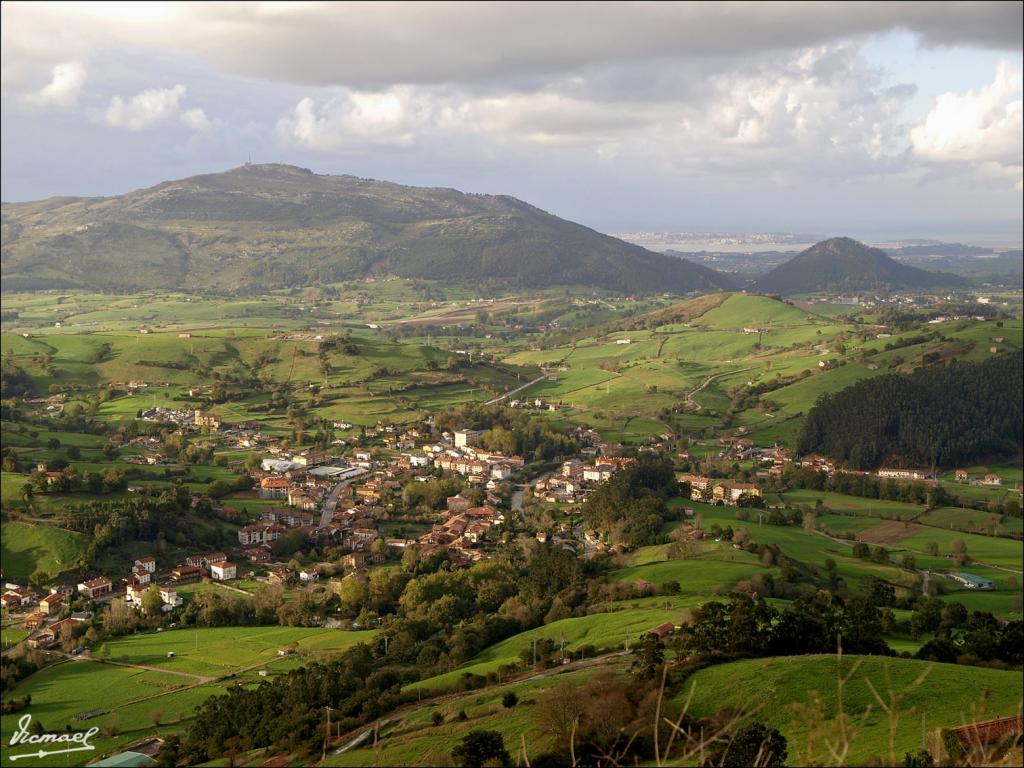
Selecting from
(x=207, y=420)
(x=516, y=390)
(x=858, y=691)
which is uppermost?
(x=858, y=691)

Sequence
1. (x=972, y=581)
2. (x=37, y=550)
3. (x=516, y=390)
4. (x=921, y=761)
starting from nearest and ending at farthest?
(x=921, y=761)
(x=972, y=581)
(x=37, y=550)
(x=516, y=390)

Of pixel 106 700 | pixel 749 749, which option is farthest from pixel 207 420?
pixel 749 749

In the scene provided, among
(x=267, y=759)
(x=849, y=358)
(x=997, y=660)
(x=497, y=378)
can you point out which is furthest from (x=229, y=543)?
(x=849, y=358)

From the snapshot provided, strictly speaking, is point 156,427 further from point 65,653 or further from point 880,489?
point 880,489

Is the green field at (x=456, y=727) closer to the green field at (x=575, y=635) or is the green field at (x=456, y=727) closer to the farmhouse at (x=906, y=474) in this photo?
the green field at (x=575, y=635)

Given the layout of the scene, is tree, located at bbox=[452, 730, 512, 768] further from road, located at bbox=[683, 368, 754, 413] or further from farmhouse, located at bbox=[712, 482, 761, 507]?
road, located at bbox=[683, 368, 754, 413]

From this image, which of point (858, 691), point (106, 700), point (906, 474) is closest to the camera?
point (858, 691)

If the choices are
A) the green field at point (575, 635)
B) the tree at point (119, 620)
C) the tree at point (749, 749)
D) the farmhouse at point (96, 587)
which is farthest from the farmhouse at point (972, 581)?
the farmhouse at point (96, 587)

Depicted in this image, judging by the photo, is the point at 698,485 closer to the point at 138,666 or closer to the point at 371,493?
the point at 371,493
